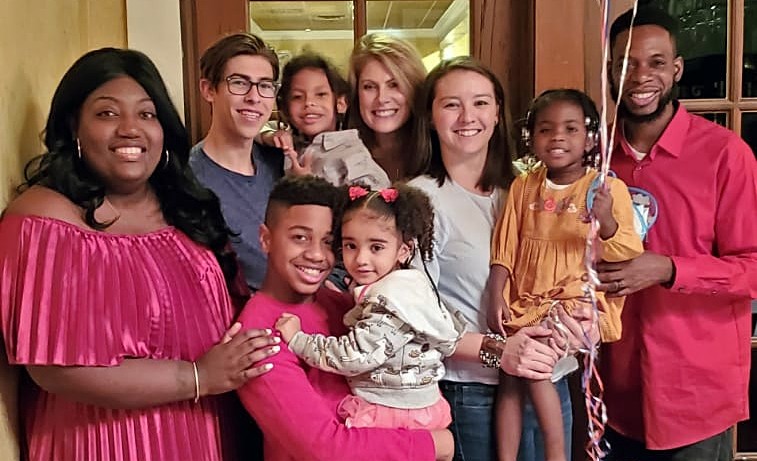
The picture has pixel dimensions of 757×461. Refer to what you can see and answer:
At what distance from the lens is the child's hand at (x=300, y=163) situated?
1711 mm

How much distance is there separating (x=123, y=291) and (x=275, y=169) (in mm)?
560

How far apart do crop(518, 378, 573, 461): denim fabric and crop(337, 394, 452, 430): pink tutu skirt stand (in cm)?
37

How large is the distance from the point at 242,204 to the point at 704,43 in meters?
1.25

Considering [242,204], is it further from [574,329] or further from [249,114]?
[574,329]

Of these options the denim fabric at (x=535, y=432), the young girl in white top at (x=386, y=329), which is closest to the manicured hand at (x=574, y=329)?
the denim fabric at (x=535, y=432)

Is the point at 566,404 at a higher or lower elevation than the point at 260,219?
lower

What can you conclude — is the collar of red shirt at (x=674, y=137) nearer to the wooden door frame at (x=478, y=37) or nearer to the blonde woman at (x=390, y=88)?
the wooden door frame at (x=478, y=37)

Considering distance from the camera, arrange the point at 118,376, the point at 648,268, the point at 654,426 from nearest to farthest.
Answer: the point at 118,376 → the point at 648,268 → the point at 654,426

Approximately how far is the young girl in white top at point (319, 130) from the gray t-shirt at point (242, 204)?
0.12 meters

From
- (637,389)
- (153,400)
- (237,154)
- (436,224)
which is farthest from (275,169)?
(637,389)

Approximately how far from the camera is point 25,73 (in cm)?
139

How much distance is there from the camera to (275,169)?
1.75 meters

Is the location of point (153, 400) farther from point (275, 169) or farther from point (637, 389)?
point (637, 389)

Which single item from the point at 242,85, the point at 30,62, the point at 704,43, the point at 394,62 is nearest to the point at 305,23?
the point at 394,62
